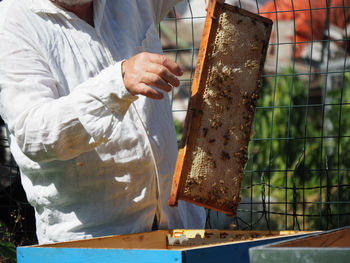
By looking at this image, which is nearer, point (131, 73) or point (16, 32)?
point (131, 73)

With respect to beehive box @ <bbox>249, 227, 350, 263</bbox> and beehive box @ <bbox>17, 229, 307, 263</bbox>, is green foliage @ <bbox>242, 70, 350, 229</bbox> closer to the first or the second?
beehive box @ <bbox>17, 229, 307, 263</bbox>

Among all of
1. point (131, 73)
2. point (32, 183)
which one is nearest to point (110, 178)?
point (32, 183)

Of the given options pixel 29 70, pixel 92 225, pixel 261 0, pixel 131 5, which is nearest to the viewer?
pixel 29 70

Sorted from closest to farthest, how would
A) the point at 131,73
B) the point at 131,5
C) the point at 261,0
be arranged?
the point at 131,73, the point at 131,5, the point at 261,0

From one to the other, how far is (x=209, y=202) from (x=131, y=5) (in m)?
0.91

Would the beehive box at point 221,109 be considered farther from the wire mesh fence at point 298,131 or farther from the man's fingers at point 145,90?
the wire mesh fence at point 298,131

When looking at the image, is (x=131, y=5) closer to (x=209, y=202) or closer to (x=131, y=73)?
(x=131, y=73)

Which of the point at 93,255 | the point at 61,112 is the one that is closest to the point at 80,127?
the point at 61,112

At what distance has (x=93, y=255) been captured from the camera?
1.36 metres

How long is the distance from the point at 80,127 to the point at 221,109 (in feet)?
1.72

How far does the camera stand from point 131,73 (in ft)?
5.34

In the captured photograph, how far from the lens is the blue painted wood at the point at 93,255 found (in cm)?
129

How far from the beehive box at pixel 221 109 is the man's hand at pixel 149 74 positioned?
19 cm

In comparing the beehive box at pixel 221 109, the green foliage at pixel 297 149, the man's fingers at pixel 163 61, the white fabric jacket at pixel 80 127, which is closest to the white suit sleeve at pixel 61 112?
the white fabric jacket at pixel 80 127
